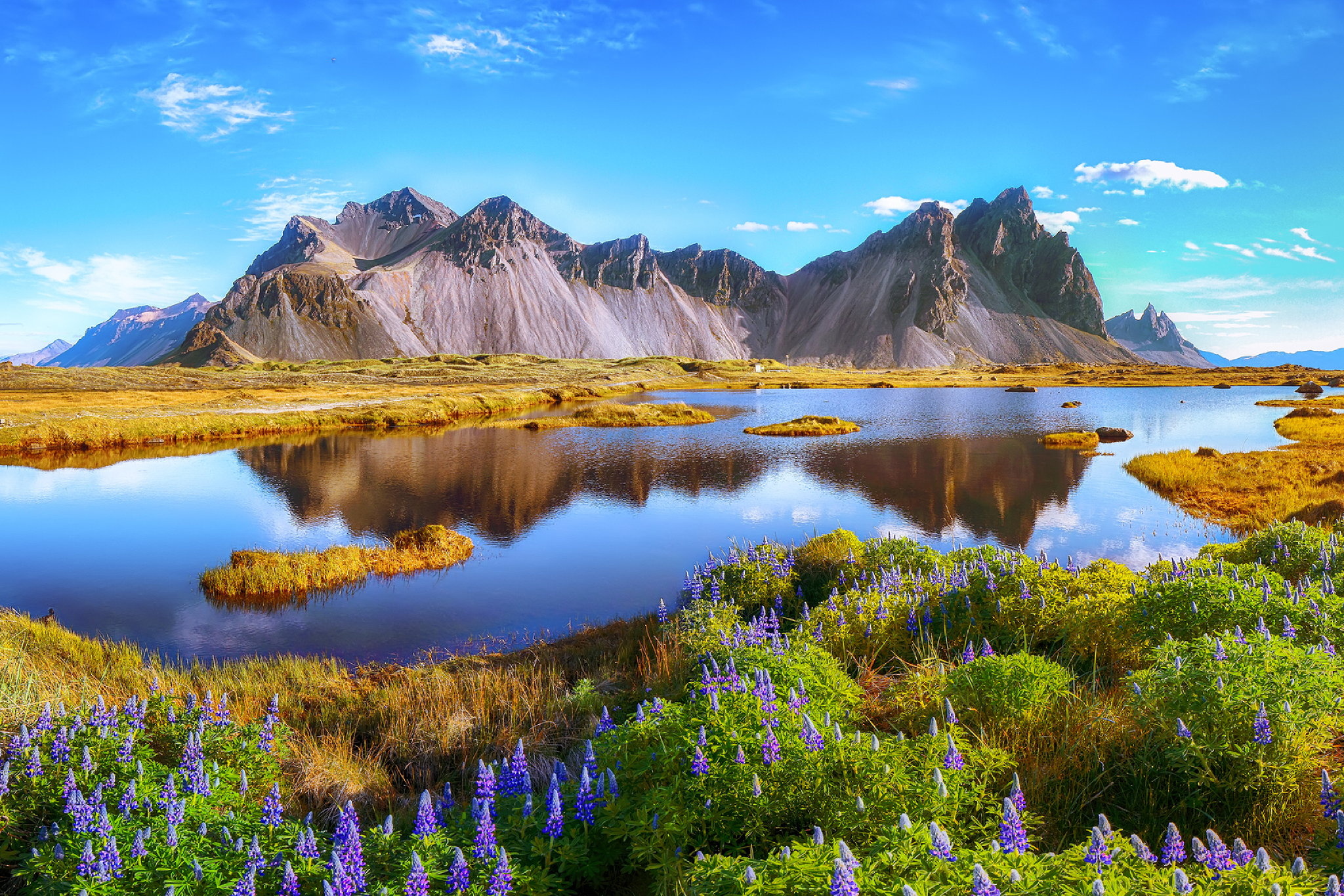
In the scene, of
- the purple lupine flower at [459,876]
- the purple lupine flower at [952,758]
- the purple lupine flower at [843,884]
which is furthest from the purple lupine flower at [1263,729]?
the purple lupine flower at [459,876]

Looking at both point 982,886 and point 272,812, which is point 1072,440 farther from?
point 272,812

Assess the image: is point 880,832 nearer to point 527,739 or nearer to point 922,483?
point 527,739

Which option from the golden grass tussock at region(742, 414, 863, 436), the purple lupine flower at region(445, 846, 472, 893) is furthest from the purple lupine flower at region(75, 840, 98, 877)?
the golden grass tussock at region(742, 414, 863, 436)

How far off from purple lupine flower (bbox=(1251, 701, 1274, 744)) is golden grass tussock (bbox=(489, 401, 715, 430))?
157 ft

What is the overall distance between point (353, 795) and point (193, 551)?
671 inches

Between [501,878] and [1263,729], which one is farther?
[1263,729]

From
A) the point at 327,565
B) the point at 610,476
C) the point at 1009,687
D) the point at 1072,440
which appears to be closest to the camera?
the point at 1009,687

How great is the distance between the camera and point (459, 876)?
386cm

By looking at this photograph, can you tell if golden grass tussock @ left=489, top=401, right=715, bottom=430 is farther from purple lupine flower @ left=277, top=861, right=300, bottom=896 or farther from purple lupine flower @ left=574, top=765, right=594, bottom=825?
purple lupine flower @ left=277, top=861, right=300, bottom=896

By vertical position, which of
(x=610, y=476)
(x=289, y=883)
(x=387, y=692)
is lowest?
(x=387, y=692)

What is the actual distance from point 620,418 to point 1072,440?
3139 centimetres

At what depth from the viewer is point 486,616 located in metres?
14.9

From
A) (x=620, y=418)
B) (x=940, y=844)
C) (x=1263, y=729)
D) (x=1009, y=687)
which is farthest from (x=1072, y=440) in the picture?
(x=940, y=844)

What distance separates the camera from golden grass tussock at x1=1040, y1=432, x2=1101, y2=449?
40.1 meters
